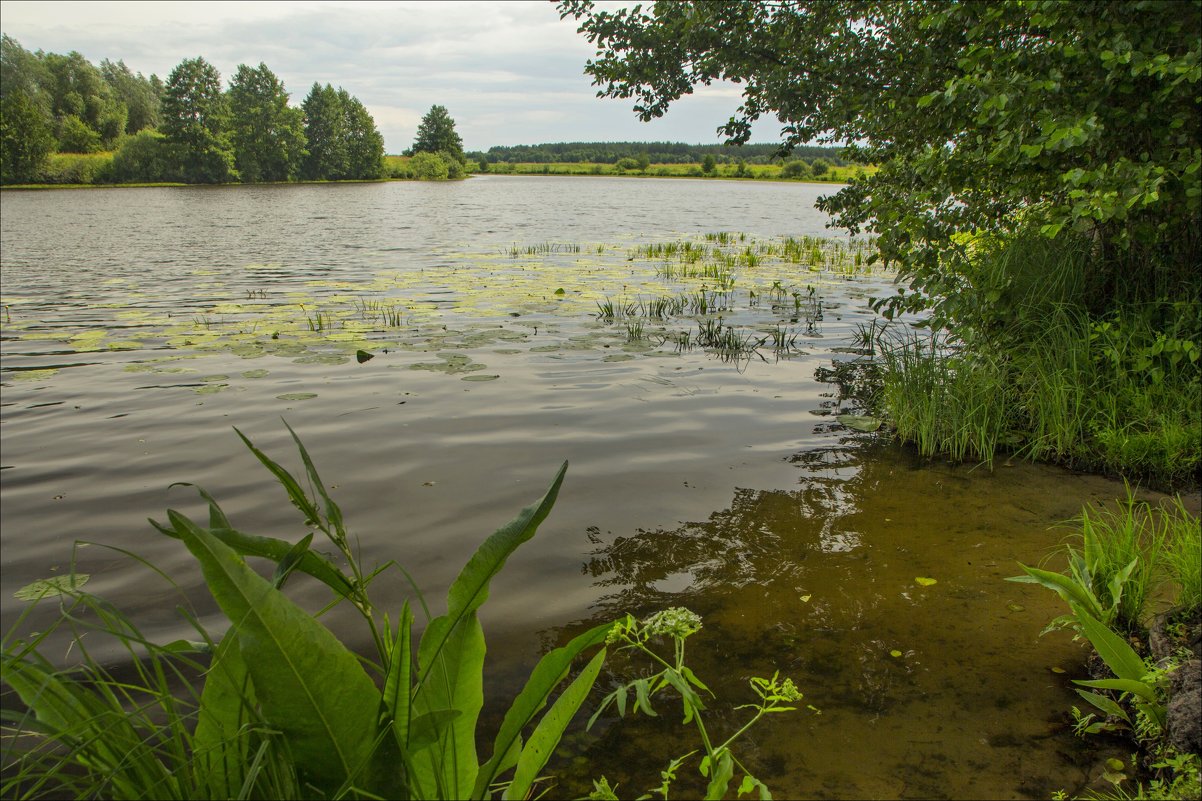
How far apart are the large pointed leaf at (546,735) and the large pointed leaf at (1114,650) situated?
72.1 inches

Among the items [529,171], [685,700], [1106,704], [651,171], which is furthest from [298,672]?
[529,171]

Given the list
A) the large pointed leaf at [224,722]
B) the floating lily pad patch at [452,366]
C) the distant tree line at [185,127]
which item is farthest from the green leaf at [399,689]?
the distant tree line at [185,127]

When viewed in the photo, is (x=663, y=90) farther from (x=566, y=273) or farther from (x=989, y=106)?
(x=566, y=273)

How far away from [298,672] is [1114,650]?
101 inches

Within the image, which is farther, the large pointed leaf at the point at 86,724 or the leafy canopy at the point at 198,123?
the leafy canopy at the point at 198,123

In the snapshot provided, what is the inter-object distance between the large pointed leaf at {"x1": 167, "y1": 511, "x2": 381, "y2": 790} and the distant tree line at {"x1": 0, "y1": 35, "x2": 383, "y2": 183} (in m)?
67.1

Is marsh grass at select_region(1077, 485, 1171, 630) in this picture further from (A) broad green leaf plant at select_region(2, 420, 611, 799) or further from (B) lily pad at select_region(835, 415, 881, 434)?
(B) lily pad at select_region(835, 415, 881, 434)

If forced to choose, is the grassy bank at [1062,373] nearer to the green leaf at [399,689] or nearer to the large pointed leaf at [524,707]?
the large pointed leaf at [524,707]

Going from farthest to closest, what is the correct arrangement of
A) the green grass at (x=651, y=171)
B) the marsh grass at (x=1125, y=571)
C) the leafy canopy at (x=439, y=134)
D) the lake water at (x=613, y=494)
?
1. the leafy canopy at (x=439, y=134)
2. the green grass at (x=651, y=171)
3. the marsh grass at (x=1125, y=571)
4. the lake water at (x=613, y=494)

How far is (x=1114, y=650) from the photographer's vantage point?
8.05 feet

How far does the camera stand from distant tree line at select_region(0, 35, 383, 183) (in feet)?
183

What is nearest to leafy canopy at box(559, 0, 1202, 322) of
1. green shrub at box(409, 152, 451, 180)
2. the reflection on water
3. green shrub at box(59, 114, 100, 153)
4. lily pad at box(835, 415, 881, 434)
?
lily pad at box(835, 415, 881, 434)

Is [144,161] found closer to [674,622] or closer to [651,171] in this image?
[651,171]

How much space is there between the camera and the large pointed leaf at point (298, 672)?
1244 millimetres
